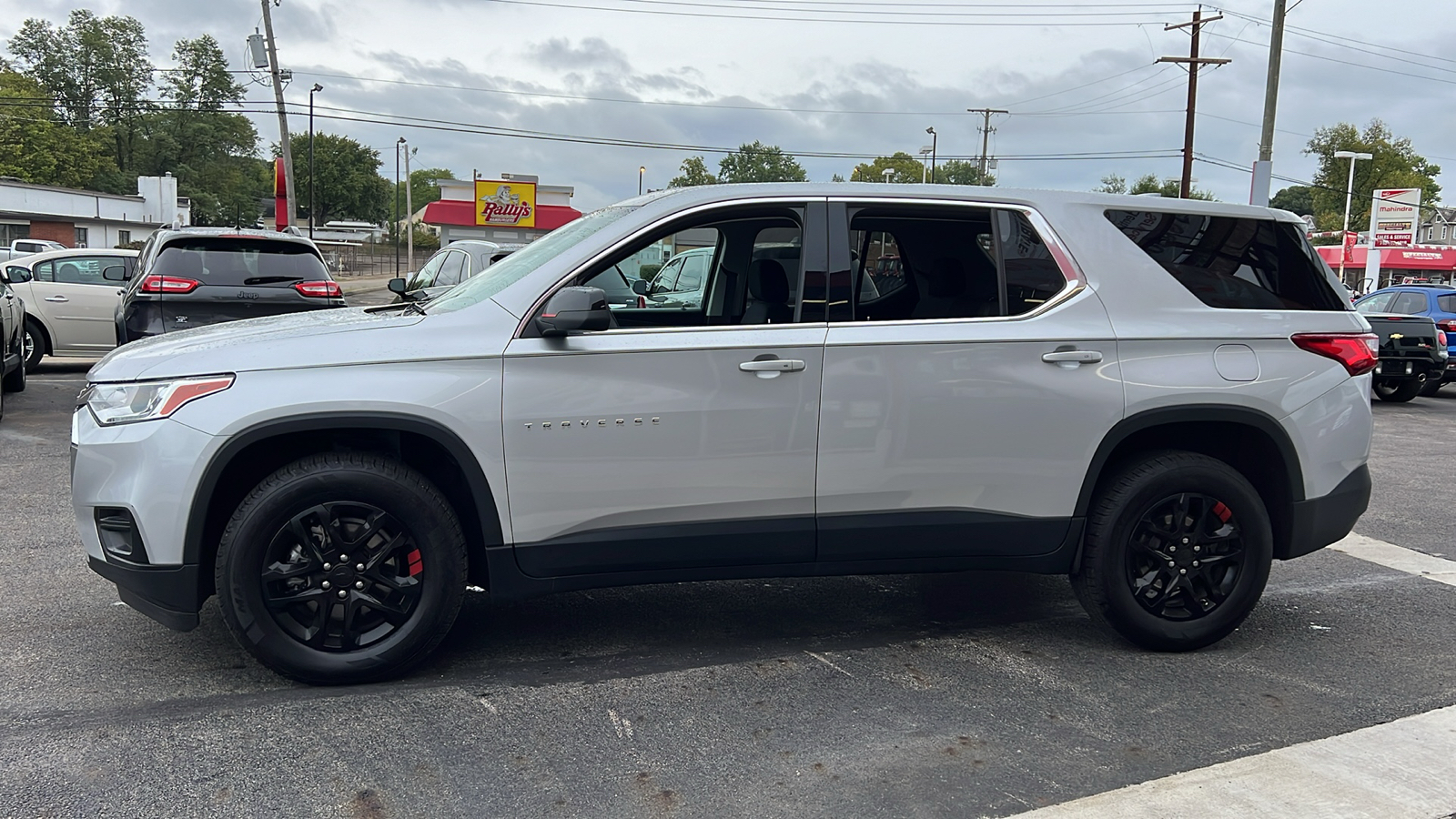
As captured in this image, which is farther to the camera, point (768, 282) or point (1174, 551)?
point (1174, 551)

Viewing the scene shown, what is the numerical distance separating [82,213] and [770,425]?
6689cm

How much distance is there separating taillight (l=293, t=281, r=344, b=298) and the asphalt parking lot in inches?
177

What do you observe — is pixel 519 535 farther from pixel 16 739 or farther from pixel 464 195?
pixel 464 195

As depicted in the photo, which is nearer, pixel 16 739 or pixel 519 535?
pixel 16 739

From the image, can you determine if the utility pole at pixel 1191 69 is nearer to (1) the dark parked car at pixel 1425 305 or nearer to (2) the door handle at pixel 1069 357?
(1) the dark parked car at pixel 1425 305

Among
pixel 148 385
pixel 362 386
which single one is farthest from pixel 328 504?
pixel 148 385

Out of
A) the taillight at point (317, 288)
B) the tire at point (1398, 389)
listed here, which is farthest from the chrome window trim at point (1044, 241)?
the tire at point (1398, 389)

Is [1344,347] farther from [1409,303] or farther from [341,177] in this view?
[341,177]

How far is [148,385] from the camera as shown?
141 inches

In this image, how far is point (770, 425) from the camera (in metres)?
3.87

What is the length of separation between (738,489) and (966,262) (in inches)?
51.3

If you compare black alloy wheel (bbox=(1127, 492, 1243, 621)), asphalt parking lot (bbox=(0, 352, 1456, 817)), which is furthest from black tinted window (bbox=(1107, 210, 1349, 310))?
asphalt parking lot (bbox=(0, 352, 1456, 817))

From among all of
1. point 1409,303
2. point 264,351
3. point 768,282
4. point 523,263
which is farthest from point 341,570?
point 1409,303

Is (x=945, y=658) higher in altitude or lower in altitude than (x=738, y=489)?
lower
